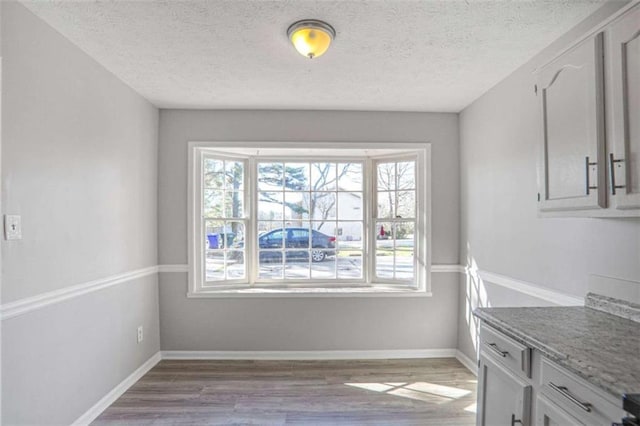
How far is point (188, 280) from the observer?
3395 mm

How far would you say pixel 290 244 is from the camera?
371 cm

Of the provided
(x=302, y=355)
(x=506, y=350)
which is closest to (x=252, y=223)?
(x=302, y=355)

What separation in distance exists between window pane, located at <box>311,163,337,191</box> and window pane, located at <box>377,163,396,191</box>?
0.49m

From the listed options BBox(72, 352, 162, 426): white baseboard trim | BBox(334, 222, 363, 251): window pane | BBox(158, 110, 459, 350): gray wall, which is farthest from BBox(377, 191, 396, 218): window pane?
BBox(72, 352, 162, 426): white baseboard trim

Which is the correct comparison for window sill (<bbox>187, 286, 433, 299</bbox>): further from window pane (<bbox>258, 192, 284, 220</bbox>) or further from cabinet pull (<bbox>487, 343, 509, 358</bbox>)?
cabinet pull (<bbox>487, 343, 509, 358</bbox>)

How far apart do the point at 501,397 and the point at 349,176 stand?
2536 millimetres

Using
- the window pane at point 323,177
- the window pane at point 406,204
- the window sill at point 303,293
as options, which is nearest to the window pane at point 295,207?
the window pane at point 323,177

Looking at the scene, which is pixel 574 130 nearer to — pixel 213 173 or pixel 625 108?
pixel 625 108

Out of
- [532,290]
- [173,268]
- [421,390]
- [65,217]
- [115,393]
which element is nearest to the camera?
[65,217]

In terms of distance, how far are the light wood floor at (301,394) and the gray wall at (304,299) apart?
0.22 metres

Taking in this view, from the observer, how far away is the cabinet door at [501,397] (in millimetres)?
1418

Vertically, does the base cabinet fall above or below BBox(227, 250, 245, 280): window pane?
below

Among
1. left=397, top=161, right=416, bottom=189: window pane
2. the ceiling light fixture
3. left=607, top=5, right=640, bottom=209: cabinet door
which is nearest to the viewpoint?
left=607, top=5, right=640, bottom=209: cabinet door

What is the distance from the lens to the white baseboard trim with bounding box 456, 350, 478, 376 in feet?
10.1
